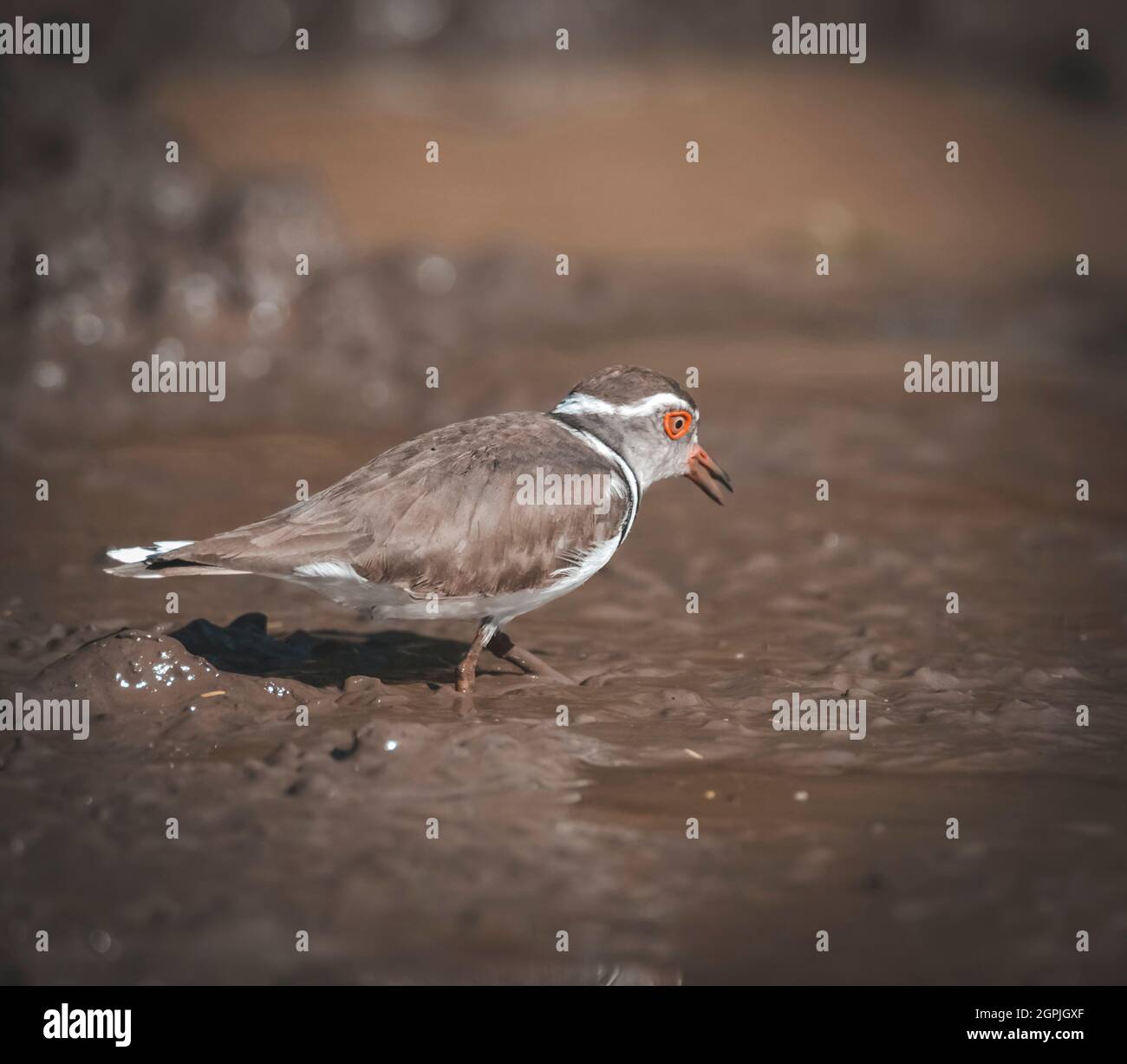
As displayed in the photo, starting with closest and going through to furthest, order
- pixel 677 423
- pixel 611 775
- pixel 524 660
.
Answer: pixel 611 775
pixel 524 660
pixel 677 423

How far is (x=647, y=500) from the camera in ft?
37.3

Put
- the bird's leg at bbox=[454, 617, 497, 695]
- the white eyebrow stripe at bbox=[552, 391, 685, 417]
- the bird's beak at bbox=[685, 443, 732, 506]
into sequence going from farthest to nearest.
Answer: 1. the bird's beak at bbox=[685, 443, 732, 506]
2. the white eyebrow stripe at bbox=[552, 391, 685, 417]
3. the bird's leg at bbox=[454, 617, 497, 695]

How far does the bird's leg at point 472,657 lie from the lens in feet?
24.3

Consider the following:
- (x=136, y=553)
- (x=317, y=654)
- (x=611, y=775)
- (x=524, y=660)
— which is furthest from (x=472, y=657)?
(x=136, y=553)

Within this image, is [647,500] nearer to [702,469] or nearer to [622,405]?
[702,469]

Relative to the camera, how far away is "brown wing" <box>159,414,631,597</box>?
6.97 metres

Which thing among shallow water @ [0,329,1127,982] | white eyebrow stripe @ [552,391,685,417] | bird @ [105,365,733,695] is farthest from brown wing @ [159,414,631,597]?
shallow water @ [0,329,1127,982]

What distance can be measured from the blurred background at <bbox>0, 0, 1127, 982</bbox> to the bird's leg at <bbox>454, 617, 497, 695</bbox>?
0.21 metres

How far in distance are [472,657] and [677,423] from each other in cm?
192

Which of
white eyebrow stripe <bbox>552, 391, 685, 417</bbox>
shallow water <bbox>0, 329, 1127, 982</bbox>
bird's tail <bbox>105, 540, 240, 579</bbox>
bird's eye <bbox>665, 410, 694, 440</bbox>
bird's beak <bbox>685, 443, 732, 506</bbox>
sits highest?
white eyebrow stripe <bbox>552, 391, 685, 417</bbox>

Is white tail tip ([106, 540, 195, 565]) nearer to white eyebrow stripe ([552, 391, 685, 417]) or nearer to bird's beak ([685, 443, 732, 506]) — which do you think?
white eyebrow stripe ([552, 391, 685, 417])

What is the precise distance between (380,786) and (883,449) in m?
7.56

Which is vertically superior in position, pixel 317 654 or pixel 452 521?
pixel 452 521

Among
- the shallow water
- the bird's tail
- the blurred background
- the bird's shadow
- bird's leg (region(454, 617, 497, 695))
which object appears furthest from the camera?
the bird's shadow
